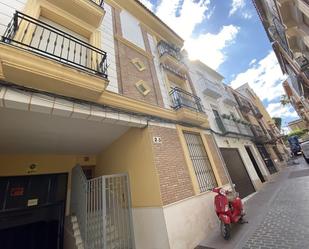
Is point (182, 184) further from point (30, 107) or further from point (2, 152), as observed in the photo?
point (2, 152)

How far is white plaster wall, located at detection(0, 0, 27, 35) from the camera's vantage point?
10.7 ft

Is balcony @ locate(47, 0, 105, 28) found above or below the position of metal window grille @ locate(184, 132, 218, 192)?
above

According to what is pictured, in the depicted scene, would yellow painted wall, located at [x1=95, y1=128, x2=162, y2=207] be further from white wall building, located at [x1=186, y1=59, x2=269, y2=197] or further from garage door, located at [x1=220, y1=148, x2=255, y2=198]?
garage door, located at [x1=220, y1=148, x2=255, y2=198]

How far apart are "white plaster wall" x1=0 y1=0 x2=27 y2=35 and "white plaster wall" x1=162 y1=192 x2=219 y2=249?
559 centimetres

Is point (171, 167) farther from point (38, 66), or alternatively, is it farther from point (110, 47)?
point (110, 47)

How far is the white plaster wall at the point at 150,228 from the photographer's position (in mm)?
3859

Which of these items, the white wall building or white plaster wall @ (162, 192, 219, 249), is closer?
white plaster wall @ (162, 192, 219, 249)

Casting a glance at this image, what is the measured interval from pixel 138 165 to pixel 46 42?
4.25 m

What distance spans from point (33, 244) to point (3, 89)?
550 centimetres

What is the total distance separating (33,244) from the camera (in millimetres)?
5215

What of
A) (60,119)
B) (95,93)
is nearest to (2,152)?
(60,119)

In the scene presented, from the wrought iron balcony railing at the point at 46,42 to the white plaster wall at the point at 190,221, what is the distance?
163 inches

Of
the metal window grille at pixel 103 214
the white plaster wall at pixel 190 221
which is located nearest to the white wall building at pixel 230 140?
the white plaster wall at pixel 190 221

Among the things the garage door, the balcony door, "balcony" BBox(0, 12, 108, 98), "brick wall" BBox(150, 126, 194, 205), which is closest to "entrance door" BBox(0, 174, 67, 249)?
"balcony" BBox(0, 12, 108, 98)
